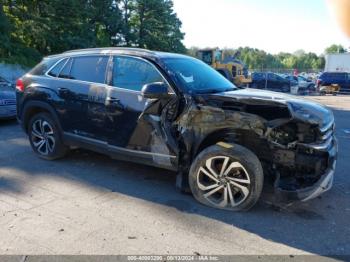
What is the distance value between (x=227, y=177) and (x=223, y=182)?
8 cm

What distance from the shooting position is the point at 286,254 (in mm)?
3229

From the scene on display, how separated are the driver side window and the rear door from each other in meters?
0.23

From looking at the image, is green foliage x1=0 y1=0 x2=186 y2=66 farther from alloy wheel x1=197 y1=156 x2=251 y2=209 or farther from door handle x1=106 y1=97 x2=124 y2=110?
alloy wheel x1=197 y1=156 x2=251 y2=209

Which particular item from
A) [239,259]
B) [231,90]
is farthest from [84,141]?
[239,259]

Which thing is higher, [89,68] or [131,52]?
[131,52]

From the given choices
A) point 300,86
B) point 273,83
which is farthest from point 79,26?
point 300,86

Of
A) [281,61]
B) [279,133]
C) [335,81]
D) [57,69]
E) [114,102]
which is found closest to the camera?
[279,133]

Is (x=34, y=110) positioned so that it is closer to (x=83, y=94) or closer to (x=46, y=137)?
(x=46, y=137)

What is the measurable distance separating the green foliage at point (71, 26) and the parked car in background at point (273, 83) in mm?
11401

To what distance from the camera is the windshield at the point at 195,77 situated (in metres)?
4.44

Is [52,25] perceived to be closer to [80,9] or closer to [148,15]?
[80,9]

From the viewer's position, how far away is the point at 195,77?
15.6 feet

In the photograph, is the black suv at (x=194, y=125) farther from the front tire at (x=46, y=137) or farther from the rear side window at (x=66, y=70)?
the front tire at (x=46, y=137)

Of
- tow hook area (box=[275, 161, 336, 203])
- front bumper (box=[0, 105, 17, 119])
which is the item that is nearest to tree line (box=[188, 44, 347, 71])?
front bumper (box=[0, 105, 17, 119])
